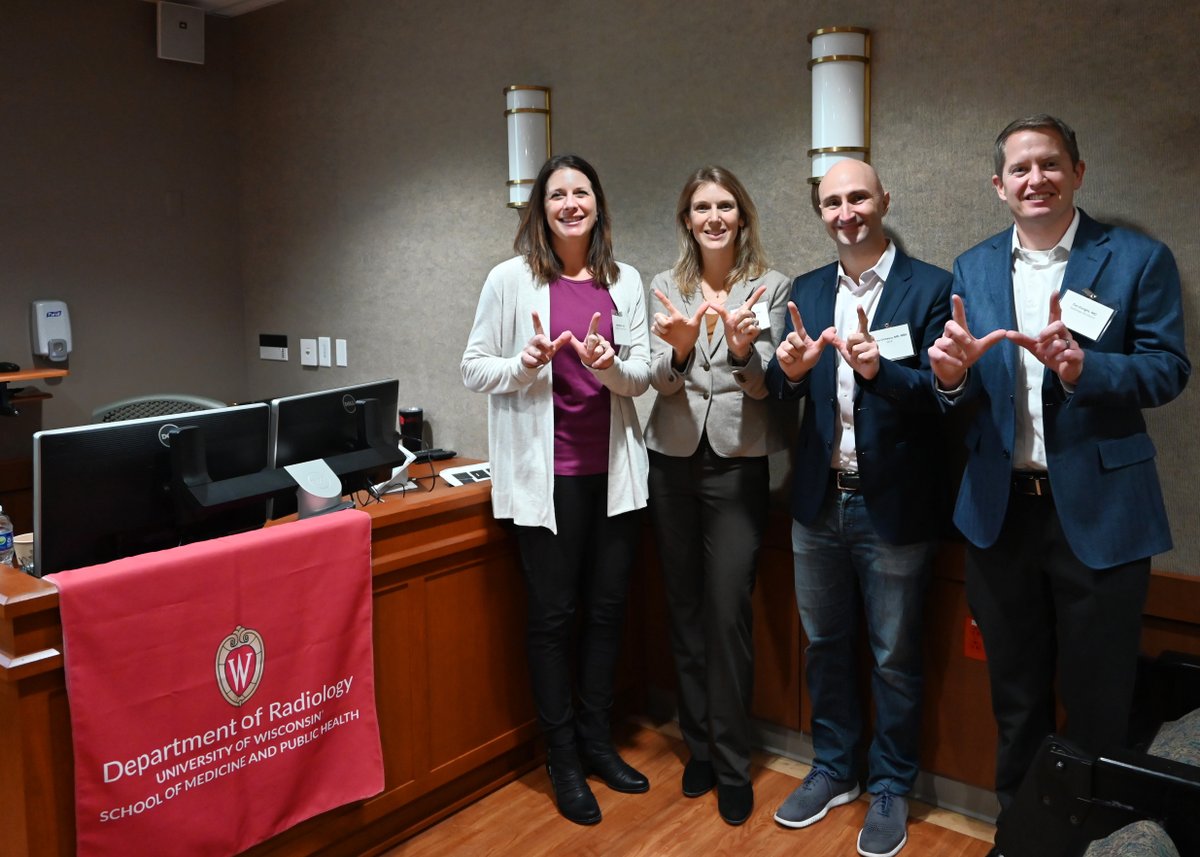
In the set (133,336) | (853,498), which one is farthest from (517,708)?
(133,336)

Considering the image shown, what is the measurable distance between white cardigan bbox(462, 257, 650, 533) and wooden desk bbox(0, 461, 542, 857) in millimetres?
200

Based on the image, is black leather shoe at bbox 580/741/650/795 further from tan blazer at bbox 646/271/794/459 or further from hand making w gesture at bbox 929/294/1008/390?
hand making w gesture at bbox 929/294/1008/390

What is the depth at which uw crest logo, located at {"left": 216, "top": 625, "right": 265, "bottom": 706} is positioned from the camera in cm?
215

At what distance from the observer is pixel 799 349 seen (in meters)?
2.37

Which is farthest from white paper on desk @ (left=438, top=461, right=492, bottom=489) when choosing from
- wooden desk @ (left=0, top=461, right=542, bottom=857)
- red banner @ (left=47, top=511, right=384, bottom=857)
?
red banner @ (left=47, top=511, right=384, bottom=857)

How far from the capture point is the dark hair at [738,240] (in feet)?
8.53

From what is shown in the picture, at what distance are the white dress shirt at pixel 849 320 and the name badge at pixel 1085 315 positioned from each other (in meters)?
0.52

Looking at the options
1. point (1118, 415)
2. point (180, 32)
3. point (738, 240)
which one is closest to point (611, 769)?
point (738, 240)

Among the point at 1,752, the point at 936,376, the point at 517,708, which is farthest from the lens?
the point at 517,708

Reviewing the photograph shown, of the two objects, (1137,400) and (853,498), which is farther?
(853,498)

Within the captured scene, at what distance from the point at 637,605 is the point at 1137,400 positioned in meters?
1.82

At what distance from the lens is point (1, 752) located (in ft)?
6.39

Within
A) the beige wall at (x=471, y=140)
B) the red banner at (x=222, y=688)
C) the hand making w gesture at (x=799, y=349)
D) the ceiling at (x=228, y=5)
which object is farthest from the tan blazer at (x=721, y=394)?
the ceiling at (x=228, y=5)

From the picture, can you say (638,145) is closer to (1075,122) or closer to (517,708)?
(1075,122)
